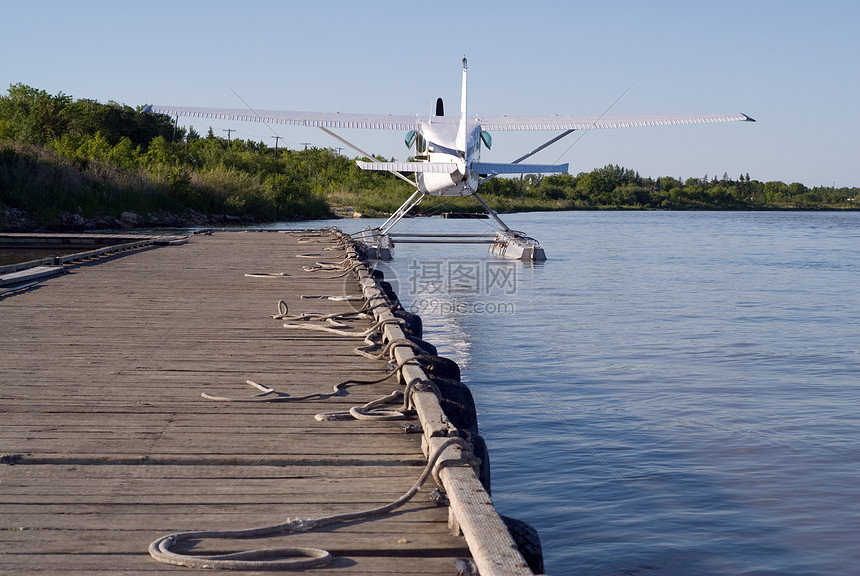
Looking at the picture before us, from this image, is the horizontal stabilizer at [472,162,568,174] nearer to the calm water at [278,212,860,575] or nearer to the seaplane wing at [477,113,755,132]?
the seaplane wing at [477,113,755,132]

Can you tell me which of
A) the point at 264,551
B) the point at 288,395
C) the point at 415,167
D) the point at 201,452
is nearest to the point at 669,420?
the point at 288,395

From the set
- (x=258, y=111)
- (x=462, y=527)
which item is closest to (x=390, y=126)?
(x=258, y=111)

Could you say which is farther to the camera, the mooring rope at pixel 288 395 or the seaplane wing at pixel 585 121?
the seaplane wing at pixel 585 121

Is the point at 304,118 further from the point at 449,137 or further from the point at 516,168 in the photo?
the point at 516,168

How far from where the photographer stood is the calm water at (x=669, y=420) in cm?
451

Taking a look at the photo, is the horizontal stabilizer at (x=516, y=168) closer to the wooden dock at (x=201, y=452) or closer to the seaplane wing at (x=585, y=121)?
the seaplane wing at (x=585, y=121)

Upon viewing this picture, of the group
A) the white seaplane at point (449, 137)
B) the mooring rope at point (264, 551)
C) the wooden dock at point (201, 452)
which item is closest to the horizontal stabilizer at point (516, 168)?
the white seaplane at point (449, 137)

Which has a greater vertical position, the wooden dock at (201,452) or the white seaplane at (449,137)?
the white seaplane at (449,137)

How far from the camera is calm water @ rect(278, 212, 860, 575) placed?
451 cm

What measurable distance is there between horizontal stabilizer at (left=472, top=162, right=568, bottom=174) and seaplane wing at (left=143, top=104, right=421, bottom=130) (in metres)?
3.11

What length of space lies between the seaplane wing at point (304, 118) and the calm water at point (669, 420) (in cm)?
681

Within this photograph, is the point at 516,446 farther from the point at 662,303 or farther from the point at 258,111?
the point at 258,111

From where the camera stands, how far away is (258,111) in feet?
74.0

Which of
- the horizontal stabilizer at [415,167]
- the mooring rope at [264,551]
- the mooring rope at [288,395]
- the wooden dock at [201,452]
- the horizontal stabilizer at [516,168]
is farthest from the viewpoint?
the horizontal stabilizer at [516,168]
